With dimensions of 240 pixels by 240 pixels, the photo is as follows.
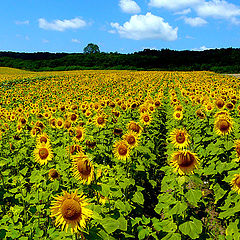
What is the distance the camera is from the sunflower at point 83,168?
288 centimetres

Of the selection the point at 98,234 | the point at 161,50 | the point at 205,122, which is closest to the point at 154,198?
the point at 205,122

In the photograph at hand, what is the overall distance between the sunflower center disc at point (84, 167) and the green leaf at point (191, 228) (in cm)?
171

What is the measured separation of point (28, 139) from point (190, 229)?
16.2 feet

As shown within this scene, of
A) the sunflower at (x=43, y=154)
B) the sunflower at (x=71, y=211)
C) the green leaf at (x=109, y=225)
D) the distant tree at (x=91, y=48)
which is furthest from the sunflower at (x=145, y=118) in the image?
the distant tree at (x=91, y=48)

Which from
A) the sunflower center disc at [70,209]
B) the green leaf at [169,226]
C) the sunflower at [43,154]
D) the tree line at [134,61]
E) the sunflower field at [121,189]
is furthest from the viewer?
the tree line at [134,61]

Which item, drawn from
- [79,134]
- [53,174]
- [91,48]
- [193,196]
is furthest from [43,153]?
[91,48]

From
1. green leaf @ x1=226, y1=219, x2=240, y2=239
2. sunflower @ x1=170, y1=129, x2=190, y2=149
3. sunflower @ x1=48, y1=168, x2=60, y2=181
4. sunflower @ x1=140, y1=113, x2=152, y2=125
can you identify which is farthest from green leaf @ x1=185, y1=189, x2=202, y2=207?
sunflower @ x1=140, y1=113, x2=152, y2=125

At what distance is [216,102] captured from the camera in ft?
24.2

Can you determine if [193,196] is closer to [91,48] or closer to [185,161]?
[185,161]

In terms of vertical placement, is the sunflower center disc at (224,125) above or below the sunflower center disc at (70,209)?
above

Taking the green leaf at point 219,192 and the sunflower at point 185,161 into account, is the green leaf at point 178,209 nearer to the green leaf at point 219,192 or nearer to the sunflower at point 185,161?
the sunflower at point 185,161

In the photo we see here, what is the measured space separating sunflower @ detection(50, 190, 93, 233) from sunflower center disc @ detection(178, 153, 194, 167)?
1548 millimetres

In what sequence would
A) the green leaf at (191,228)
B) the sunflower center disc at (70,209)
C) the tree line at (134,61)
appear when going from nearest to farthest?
the sunflower center disc at (70,209) < the green leaf at (191,228) < the tree line at (134,61)

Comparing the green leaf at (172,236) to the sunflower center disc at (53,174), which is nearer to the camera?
the green leaf at (172,236)
